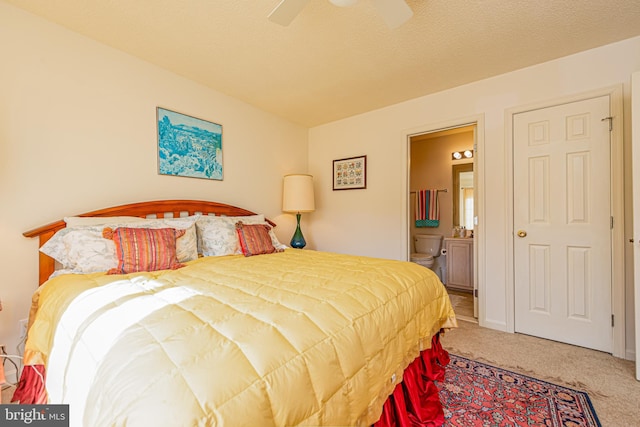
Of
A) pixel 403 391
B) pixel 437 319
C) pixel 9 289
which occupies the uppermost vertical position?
pixel 9 289

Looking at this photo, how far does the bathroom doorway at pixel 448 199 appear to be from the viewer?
4.10m

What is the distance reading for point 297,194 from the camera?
3607 millimetres

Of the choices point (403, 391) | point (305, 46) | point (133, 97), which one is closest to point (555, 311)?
point (403, 391)

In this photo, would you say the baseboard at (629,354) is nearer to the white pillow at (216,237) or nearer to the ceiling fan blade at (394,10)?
the ceiling fan blade at (394,10)

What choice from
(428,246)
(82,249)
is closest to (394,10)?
(82,249)

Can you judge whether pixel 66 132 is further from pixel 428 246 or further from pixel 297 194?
pixel 428 246

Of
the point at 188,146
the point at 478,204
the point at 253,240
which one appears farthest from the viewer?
the point at 478,204

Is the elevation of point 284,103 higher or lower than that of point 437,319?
higher

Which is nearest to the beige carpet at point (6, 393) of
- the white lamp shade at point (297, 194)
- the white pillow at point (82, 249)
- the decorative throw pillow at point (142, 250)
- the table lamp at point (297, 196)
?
the white pillow at point (82, 249)

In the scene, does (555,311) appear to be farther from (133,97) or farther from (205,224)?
(133,97)

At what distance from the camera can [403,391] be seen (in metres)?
1.47

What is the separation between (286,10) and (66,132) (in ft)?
6.01

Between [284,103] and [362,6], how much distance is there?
1.70m

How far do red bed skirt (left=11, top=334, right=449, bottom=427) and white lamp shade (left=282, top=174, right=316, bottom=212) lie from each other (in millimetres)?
2302
